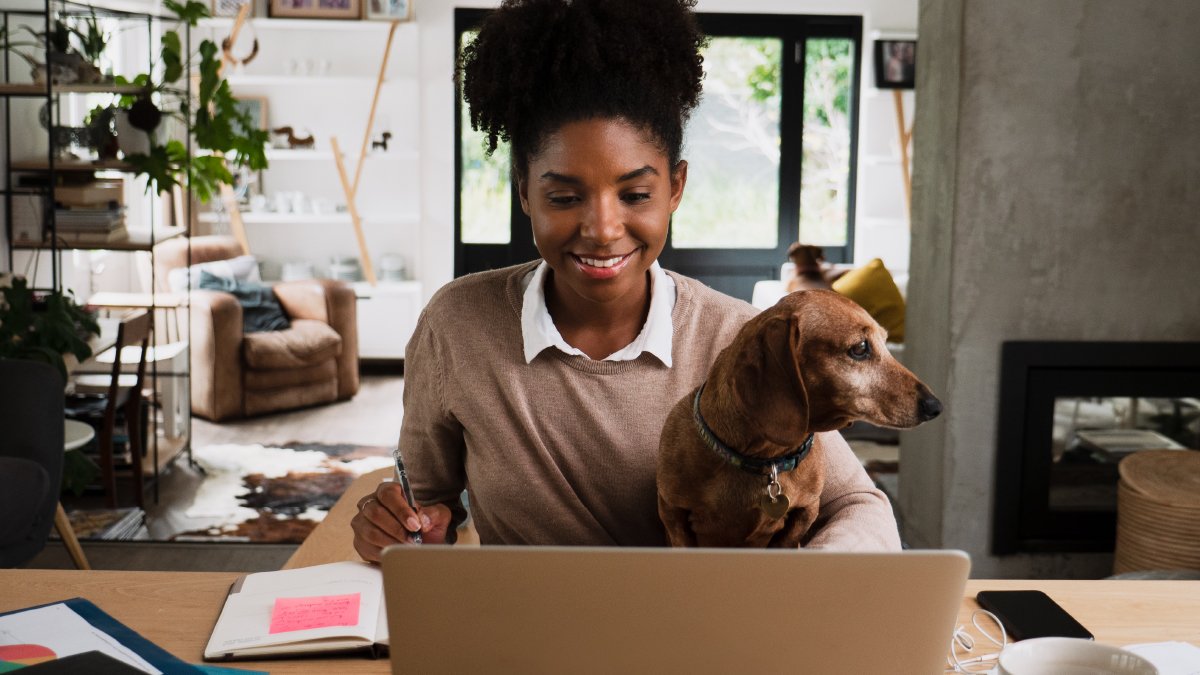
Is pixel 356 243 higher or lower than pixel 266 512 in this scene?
higher

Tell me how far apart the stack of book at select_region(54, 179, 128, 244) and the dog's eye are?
12.8 feet

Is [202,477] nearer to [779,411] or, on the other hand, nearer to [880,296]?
[880,296]

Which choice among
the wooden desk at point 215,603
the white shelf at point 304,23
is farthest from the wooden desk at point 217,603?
the white shelf at point 304,23

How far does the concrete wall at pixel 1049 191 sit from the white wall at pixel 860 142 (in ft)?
13.5

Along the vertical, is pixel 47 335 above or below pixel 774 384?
below

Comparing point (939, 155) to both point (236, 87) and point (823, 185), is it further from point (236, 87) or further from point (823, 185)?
point (236, 87)

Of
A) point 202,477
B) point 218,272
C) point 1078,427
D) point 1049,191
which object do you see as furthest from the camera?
point 218,272

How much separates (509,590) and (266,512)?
385 centimetres

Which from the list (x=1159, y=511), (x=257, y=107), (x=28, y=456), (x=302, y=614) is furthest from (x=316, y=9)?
(x=302, y=614)

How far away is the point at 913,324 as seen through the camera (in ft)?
11.9

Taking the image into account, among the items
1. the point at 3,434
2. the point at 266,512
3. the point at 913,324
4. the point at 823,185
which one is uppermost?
the point at 823,185

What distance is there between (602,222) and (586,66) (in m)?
0.19

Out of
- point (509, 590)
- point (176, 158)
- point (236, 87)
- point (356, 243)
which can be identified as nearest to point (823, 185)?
point (356, 243)

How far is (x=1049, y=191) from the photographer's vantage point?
3.22 metres
